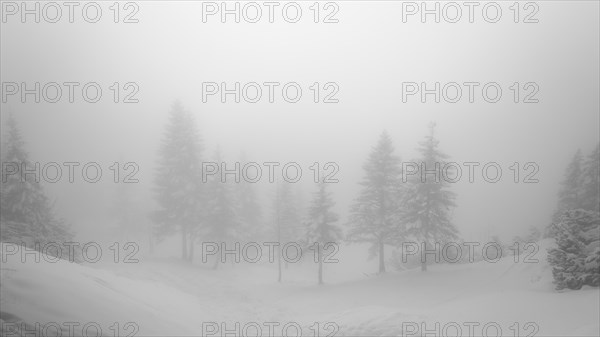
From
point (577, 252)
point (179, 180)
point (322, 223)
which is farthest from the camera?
point (179, 180)

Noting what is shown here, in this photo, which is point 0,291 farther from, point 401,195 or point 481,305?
point 401,195

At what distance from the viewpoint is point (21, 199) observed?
1619 centimetres

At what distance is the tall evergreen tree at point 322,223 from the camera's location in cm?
2227

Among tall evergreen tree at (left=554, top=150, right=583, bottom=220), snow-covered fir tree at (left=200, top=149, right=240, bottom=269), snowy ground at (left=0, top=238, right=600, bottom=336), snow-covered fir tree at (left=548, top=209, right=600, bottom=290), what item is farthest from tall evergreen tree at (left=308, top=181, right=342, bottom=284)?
tall evergreen tree at (left=554, top=150, right=583, bottom=220)

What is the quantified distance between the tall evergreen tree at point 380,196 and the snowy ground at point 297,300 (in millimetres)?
3593

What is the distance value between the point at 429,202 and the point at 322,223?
834 cm

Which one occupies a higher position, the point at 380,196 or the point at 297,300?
the point at 380,196

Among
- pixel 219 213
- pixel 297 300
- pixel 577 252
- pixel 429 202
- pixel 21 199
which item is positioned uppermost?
pixel 21 199

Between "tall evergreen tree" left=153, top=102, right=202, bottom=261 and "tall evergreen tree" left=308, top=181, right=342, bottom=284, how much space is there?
1021 centimetres

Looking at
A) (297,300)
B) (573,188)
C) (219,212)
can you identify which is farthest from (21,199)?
(573,188)

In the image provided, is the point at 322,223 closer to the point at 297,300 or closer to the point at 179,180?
the point at 297,300

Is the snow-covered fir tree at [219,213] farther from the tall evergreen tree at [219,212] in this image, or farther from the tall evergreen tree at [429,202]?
the tall evergreen tree at [429,202]

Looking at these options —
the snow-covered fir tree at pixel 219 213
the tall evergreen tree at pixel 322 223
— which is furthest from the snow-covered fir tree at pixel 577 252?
the snow-covered fir tree at pixel 219 213

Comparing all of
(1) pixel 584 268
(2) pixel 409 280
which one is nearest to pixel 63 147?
(2) pixel 409 280
